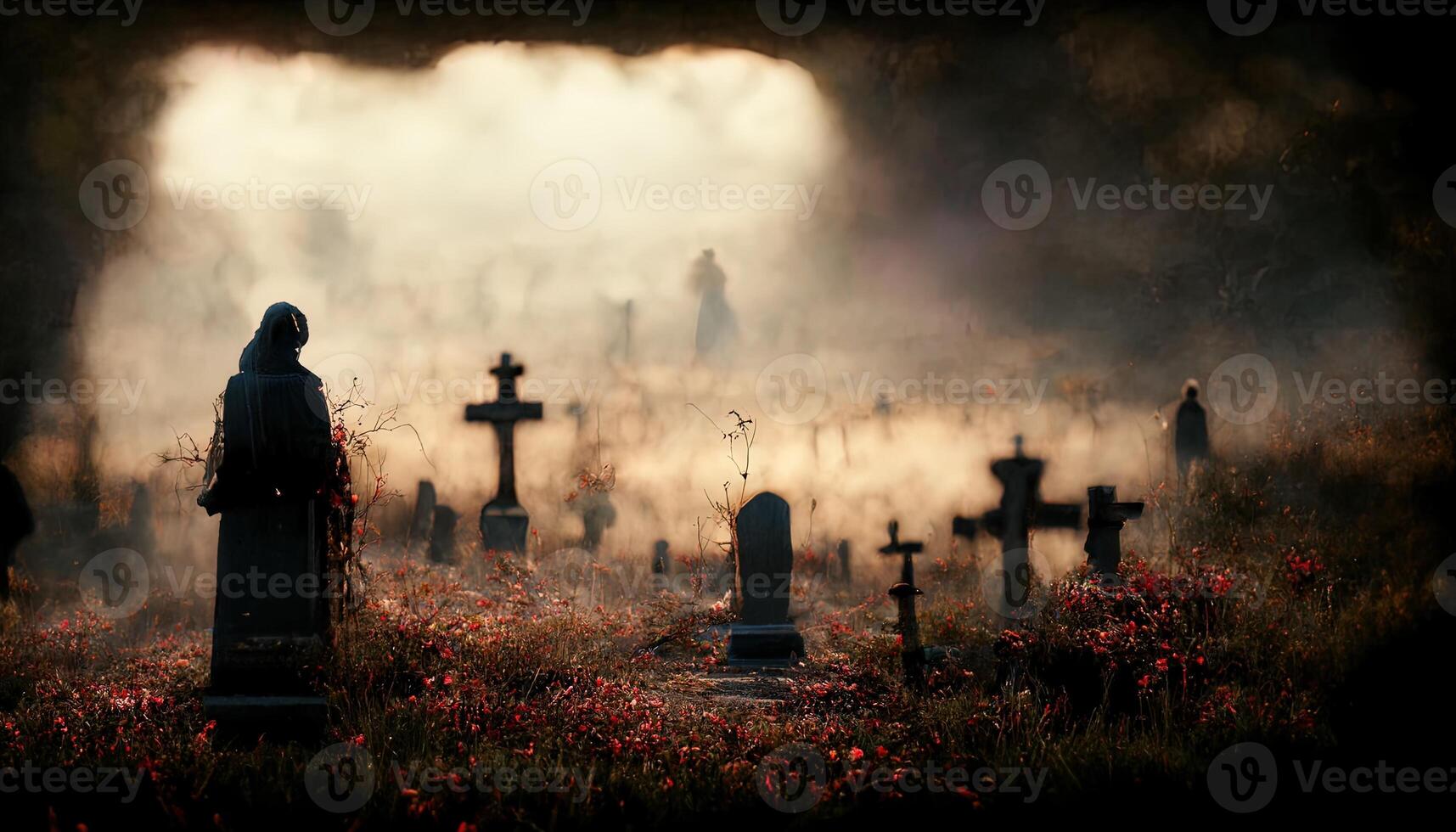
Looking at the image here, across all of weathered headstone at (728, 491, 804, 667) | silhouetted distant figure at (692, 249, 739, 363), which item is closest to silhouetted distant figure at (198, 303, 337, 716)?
weathered headstone at (728, 491, 804, 667)

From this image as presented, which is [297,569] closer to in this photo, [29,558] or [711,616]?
[711,616]

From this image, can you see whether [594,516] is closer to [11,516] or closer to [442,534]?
[442,534]

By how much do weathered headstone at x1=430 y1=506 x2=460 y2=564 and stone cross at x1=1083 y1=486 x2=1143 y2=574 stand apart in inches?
344

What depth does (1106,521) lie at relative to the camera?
9.97m

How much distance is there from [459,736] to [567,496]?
839 centimetres

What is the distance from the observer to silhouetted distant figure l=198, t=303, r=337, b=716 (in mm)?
6562

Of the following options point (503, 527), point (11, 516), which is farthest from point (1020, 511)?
point (11, 516)

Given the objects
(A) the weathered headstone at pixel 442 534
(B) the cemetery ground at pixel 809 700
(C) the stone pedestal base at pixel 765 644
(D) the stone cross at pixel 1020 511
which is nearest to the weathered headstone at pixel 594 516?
(A) the weathered headstone at pixel 442 534

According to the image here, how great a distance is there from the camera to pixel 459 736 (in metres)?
6.00

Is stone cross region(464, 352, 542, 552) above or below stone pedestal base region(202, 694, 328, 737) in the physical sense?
above

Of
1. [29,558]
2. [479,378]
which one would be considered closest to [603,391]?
[479,378]

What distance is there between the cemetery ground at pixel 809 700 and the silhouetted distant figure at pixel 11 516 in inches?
76.7

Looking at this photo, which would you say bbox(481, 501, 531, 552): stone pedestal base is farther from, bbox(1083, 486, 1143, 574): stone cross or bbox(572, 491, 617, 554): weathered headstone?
bbox(1083, 486, 1143, 574): stone cross

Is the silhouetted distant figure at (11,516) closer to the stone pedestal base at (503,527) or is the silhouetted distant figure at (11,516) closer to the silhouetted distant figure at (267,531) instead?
the stone pedestal base at (503,527)
